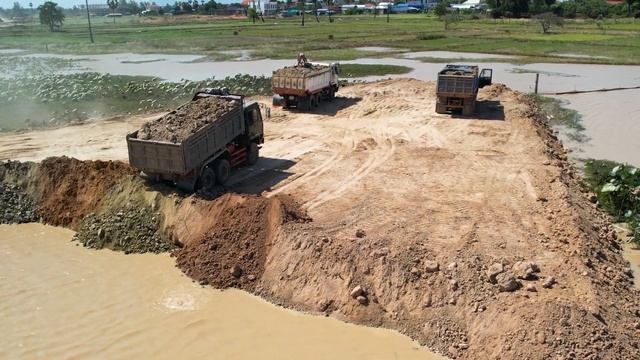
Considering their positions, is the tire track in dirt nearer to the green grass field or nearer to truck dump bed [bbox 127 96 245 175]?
truck dump bed [bbox 127 96 245 175]

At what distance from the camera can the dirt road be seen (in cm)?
972

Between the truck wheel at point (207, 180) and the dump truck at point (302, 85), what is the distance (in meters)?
11.2

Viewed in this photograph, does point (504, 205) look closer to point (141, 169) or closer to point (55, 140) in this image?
point (141, 169)

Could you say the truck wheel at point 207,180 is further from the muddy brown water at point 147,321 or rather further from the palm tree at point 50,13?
the palm tree at point 50,13

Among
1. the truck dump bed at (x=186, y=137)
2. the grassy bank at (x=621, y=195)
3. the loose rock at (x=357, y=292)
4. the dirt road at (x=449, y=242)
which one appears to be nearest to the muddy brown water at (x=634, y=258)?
the dirt road at (x=449, y=242)

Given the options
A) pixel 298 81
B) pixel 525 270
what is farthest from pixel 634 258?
pixel 298 81

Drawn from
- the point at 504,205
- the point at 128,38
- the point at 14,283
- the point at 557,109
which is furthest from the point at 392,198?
the point at 128,38

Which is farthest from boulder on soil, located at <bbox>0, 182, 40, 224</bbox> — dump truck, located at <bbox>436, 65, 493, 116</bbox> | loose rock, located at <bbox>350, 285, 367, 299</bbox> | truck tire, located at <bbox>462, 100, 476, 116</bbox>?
truck tire, located at <bbox>462, 100, 476, 116</bbox>

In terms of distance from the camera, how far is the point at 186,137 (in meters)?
14.5

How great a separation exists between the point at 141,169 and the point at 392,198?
7110 millimetres

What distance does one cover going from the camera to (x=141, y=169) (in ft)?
48.4

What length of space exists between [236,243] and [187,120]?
4.76 metres

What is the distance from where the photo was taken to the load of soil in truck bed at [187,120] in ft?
48.9

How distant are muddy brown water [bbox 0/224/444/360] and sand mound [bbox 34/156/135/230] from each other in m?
2.27
